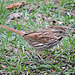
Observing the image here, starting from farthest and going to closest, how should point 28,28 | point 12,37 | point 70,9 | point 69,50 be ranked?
point 70,9 → point 28,28 → point 12,37 → point 69,50

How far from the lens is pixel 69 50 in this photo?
13.8 ft

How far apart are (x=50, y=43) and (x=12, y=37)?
50.8 inches

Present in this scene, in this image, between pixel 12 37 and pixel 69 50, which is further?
pixel 12 37

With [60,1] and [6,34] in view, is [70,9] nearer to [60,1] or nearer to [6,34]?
[60,1]

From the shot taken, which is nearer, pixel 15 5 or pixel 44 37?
pixel 44 37

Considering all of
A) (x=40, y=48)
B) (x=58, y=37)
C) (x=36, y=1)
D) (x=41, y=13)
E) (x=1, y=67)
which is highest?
(x=36, y=1)

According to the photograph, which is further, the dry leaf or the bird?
the dry leaf

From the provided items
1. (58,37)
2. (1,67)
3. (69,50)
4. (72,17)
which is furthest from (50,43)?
(72,17)

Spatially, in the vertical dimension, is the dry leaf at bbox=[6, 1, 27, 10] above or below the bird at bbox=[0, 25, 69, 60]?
above

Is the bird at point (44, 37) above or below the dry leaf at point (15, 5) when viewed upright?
below

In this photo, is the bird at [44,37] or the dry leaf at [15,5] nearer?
the bird at [44,37]

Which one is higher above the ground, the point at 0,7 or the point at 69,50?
the point at 0,7

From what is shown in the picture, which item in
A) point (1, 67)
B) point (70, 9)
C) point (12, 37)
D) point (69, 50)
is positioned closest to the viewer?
point (1, 67)

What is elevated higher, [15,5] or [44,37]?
[15,5]
